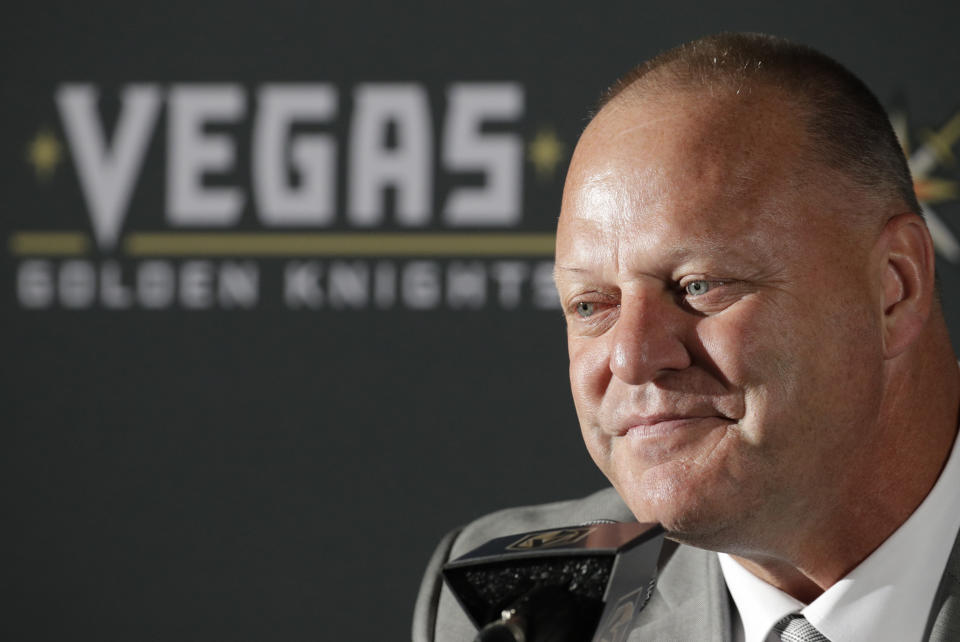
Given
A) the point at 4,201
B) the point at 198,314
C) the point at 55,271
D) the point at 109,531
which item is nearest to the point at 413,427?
the point at 198,314

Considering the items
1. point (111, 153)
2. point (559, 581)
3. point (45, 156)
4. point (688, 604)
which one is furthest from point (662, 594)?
point (45, 156)

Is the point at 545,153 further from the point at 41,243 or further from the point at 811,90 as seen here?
the point at 811,90

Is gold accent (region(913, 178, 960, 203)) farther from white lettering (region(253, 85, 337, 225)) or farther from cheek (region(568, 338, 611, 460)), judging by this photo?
cheek (region(568, 338, 611, 460))

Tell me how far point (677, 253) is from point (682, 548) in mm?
432

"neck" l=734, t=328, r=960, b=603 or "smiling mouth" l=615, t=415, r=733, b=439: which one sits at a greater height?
"smiling mouth" l=615, t=415, r=733, b=439

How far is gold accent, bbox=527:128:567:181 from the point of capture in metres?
2.60

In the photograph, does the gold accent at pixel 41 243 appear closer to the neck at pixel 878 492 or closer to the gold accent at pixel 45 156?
the gold accent at pixel 45 156

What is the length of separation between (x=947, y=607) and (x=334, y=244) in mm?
1796

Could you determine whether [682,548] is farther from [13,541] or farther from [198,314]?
[13,541]

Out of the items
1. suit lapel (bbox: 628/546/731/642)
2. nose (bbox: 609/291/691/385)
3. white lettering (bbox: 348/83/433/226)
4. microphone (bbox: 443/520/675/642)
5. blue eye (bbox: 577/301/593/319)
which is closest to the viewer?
microphone (bbox: 443/520/675/642)

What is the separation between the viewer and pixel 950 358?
3.82 feet

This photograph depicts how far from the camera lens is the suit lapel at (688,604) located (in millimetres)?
1170

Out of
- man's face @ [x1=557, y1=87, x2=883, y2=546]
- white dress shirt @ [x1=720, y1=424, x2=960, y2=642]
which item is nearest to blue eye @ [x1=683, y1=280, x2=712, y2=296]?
man's face @ [x1=557, y1=87, x2=883, y2=546]

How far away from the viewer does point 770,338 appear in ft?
3.22
